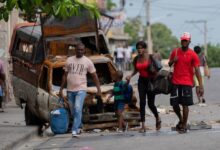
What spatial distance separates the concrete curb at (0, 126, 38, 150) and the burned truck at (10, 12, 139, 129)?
1.69 feet

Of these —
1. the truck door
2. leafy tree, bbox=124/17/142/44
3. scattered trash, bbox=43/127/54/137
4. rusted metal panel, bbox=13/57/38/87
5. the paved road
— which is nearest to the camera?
the paved road

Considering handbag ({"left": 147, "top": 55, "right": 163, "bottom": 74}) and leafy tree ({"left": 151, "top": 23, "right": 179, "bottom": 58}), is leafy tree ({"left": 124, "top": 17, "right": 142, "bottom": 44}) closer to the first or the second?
leafy tree ({"left": 151, "top": 23, "right": 179, "bottom": 58})

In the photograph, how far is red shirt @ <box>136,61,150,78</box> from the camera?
47.3 ft

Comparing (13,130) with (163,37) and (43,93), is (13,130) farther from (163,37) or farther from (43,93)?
(163,37)

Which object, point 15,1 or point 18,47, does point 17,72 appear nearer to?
point 18,47

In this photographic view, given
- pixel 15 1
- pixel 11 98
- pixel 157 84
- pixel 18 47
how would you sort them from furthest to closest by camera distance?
pixel 11 98, pixel 18 47, pixel 157 84, pixel 15 1

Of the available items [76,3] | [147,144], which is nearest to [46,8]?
[76,3]

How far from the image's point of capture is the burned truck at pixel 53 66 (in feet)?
51.4

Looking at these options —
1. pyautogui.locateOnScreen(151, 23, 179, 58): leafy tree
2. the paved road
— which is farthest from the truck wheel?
pyautogui.locateOnScreen(151, 23, 179, 58): leafy tree

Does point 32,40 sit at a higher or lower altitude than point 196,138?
higher

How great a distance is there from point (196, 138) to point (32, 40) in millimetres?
6955

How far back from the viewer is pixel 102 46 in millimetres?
18484

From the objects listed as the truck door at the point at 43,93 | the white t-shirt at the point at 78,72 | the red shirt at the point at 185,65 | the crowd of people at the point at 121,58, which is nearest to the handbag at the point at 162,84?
the red shirt at the point at 185,65

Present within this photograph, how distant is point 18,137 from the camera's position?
14453mm
